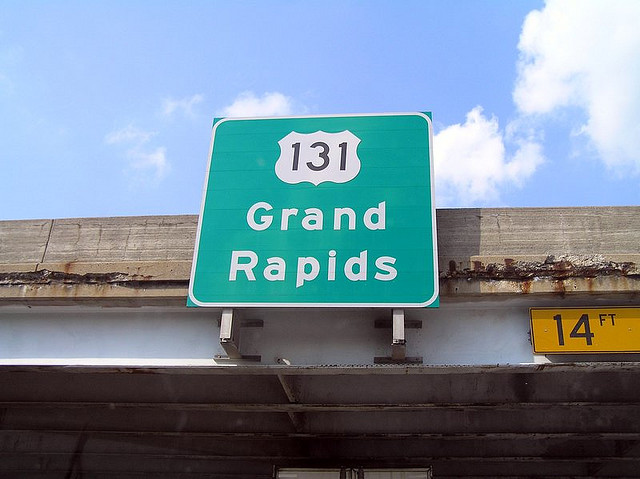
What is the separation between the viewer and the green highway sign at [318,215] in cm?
733

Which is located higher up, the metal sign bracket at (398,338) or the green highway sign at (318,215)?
the green highway sign at (318,215)

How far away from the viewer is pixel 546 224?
7.89 metres

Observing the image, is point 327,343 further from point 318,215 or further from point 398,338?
point 318,215

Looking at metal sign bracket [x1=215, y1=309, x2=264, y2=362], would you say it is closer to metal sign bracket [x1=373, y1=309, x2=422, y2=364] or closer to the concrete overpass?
the concrete overpass

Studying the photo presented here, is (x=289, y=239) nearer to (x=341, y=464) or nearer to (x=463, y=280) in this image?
(x=463, y=280)

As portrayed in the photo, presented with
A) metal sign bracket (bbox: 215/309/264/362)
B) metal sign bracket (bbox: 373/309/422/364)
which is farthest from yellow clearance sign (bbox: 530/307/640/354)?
metal sign bracket (bbox: 215/309/264/362)

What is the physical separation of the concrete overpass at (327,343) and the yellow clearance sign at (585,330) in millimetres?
131

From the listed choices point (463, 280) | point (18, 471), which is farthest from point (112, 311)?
point (18, 471)

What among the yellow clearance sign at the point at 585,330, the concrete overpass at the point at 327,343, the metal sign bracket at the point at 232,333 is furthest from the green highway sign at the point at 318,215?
the yellow clearance sign at the point at 585,330

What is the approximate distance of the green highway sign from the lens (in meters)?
7.33

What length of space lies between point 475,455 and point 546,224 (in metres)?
5.34

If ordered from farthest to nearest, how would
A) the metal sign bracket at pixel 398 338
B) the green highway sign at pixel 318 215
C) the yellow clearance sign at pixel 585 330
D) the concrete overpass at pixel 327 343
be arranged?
the concrete overpass at pixel 327 343 < the green highway sign at pixel 318 215 < the yellow clearance sign at pixel 585 330 < the metal sign bracket at pixel 398 338

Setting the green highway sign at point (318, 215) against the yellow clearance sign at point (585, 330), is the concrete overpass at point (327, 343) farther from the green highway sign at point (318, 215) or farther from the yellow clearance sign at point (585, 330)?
the green highway sign at point (318, 215)

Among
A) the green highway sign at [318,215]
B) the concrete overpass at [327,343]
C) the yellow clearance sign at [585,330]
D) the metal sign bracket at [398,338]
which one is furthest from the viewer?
the concrete overpass at [327,343]
